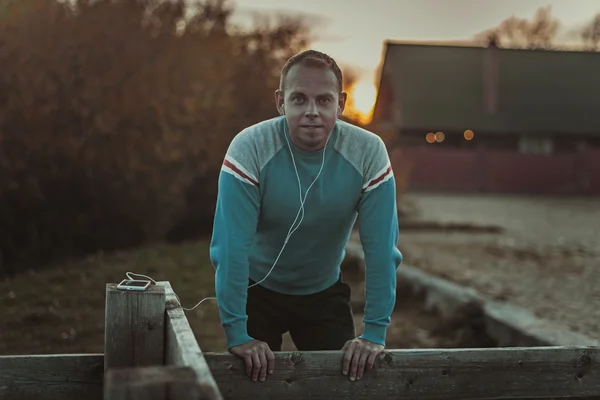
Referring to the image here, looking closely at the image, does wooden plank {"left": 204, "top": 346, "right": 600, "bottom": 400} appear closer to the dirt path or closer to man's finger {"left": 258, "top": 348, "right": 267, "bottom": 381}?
man's finger {"left": 258, "top": 348, "right": 267, "bottom": 381}

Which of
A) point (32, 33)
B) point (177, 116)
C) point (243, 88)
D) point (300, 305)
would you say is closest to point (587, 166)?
point (243, 88)

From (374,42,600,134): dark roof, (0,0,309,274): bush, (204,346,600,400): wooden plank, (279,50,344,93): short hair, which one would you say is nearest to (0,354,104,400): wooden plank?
(204,346,600,400): wooden plank

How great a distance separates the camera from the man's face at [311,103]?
3031 mm

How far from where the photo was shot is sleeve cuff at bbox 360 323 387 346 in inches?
117

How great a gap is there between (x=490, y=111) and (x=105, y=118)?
105 feet

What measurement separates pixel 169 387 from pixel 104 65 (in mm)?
8431

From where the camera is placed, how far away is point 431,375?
295 centimetres

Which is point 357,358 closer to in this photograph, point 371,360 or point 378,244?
point 371,360

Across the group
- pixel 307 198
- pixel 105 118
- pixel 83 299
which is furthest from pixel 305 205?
pixel 105 118

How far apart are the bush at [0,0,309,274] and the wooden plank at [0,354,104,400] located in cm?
612

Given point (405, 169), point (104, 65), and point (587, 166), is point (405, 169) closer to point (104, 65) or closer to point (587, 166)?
point (104, 65)

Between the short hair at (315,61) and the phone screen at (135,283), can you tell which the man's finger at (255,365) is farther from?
the short hair at (315,61)

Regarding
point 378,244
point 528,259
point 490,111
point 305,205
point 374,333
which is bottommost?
point 528,259

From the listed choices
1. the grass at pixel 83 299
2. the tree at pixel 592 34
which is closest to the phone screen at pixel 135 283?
the grass at pixel 83 299
